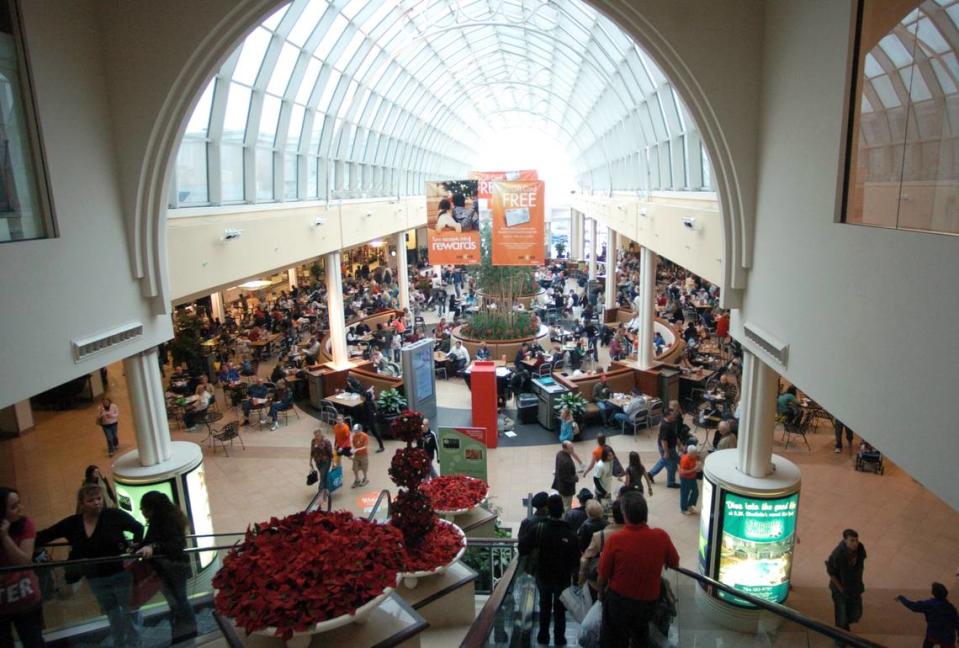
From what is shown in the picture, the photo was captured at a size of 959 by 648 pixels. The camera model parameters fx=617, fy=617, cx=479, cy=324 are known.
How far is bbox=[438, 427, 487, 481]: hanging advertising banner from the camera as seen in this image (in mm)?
11148

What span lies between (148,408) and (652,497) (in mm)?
8313

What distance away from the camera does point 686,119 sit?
1242 cm

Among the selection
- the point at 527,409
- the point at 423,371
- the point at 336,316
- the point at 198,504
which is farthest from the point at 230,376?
the point at 198,504

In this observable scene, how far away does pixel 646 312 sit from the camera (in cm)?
1772

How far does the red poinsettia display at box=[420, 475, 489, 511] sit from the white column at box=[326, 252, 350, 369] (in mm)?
10435

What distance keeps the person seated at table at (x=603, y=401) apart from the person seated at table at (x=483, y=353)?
199 inches

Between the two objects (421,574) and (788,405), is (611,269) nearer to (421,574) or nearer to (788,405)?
(788,405)

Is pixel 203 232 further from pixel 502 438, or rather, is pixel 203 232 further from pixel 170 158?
pixel 502 438

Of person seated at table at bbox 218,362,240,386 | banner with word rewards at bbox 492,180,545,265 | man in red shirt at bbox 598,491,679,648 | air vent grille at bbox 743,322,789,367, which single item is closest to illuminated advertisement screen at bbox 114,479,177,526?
man in red shirt at bbox 598,491,679,648

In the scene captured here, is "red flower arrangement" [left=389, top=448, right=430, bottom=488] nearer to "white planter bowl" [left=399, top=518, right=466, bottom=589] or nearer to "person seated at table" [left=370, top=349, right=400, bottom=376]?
"white planter bowl" [left=399, top=518, right=466, bottom=589]

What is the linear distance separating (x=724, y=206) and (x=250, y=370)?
14966 mm

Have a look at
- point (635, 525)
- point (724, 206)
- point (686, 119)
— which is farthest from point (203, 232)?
point (686, 119)

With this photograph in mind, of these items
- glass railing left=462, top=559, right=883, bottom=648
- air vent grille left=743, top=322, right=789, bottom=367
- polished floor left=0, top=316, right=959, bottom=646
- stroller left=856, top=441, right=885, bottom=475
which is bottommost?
polished floor left=0, top=316, right=959, bottom=646

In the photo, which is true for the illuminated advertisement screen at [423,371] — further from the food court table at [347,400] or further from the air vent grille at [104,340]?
the air vent grille at [104,340]
